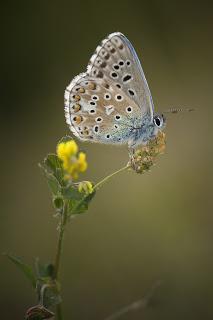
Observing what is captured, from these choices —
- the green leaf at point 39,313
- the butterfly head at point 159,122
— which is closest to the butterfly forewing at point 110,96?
the butterfly head at point 159,122

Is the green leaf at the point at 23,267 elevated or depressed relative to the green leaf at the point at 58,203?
depressed

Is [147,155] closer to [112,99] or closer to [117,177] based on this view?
[112,99]

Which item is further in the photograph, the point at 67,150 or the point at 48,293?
the point at 67,150

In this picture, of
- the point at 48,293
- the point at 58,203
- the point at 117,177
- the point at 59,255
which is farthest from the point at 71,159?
the point at 117,177

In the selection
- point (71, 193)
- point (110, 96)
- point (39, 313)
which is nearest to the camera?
point (39, 313)

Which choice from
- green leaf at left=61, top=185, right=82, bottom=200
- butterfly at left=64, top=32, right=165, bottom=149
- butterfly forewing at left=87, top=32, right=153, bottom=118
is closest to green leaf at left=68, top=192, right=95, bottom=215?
green leaf at left=61, top=185, right=82, bottom=200

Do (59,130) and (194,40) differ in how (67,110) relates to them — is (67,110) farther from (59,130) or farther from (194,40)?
(194,40)

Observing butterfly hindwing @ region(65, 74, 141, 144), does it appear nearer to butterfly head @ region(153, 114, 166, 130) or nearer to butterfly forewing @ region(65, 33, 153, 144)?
butterfly forewing @ region(65, 33, 153, 144)

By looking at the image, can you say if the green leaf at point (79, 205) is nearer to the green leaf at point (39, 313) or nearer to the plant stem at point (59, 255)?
the plant stem at point (59, 255)
